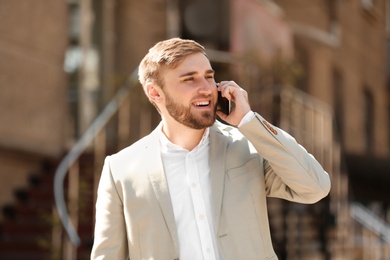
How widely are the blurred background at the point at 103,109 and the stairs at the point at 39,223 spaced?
15 mm

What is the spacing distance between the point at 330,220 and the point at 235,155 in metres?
7.79

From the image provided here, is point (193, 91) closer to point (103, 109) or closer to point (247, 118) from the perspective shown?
point (247, 118)

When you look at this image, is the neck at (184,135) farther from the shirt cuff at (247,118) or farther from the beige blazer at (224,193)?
the shirt cuff at (247,118)

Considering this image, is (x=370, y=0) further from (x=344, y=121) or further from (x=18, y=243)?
(x=18, y=243)

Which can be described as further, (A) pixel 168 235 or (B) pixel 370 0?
(B) pixel 370 0

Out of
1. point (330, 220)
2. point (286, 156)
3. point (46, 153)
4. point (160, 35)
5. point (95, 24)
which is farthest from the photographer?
point (160, 35)

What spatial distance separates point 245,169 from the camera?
3045mm

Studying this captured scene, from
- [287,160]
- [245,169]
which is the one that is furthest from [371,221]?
[287,160]

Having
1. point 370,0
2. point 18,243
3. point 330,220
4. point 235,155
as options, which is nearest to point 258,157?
point 235,155

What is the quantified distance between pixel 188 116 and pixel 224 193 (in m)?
0.29

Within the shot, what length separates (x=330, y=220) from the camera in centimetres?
1066

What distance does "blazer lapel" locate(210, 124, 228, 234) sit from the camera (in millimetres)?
2969

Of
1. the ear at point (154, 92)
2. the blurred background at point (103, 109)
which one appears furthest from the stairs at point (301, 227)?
the ear at point (154, 92)

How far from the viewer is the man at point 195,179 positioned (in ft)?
9.64
